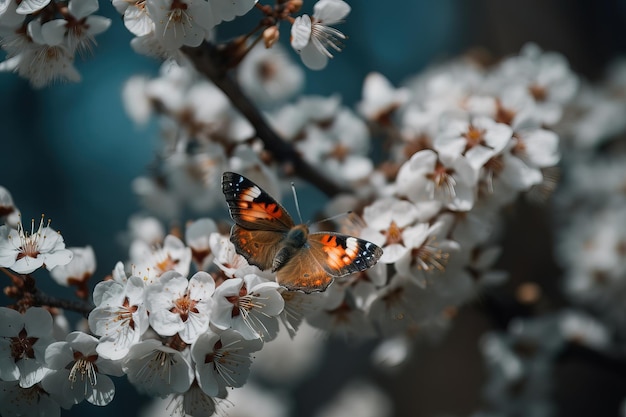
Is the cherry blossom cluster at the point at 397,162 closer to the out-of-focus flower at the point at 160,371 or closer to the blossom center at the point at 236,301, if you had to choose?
the blossom center at the point at 236,301

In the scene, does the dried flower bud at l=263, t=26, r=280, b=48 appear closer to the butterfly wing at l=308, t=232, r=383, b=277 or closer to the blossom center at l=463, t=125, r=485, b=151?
the butterfly wing at l=308, t=232, r=383, b=277

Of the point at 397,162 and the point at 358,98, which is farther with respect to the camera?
the point at 358,98

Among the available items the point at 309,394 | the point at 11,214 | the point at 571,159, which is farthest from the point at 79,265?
the point at 309,394

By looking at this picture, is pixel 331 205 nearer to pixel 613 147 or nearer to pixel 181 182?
pixel 181 182

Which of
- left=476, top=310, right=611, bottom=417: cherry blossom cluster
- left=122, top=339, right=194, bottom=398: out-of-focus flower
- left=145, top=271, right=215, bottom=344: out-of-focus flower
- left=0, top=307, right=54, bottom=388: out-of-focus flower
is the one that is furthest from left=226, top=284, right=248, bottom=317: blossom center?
left=476, top=310, right=611, bottom=417: cherry blossom cluster

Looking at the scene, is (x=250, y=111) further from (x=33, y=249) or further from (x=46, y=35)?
(x=33, y=249)

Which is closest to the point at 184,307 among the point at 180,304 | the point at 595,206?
the point at 180,304
